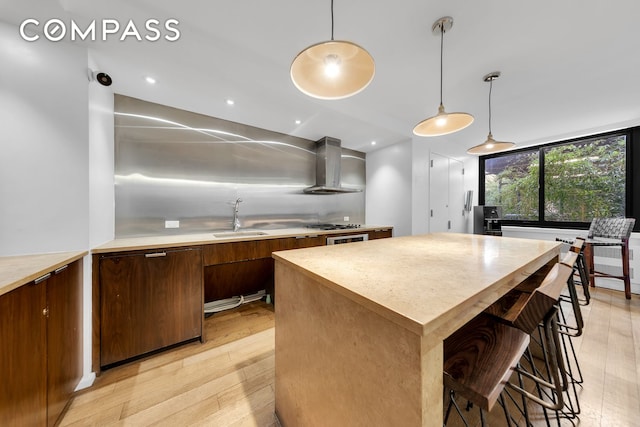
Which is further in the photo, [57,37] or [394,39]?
[394,39]

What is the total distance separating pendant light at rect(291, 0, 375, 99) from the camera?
1.02m

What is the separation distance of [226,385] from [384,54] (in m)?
2.66

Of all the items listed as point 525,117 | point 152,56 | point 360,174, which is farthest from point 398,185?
point 152,56

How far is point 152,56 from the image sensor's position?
1.59 meters

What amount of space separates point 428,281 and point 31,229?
2.16 metres

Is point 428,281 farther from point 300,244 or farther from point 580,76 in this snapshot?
point 580,76

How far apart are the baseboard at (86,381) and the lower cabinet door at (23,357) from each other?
1.42ft

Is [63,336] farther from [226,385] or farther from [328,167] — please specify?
A: [328,167]

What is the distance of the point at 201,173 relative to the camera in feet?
8.22

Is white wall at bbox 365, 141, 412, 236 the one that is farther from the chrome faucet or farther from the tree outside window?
the tree outside window

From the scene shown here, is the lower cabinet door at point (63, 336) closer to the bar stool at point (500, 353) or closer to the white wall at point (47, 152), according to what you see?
the white wall at point (47, 152)

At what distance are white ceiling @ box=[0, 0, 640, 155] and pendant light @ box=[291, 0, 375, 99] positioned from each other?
1.82ft

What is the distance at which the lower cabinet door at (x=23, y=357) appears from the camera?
2.73 feet

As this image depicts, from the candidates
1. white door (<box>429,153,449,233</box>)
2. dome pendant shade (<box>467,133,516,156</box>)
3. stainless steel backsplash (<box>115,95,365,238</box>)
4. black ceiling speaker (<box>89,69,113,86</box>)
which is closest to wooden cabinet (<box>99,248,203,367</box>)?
stainless steel backsplash (<box>115,95,365,238</box>)
